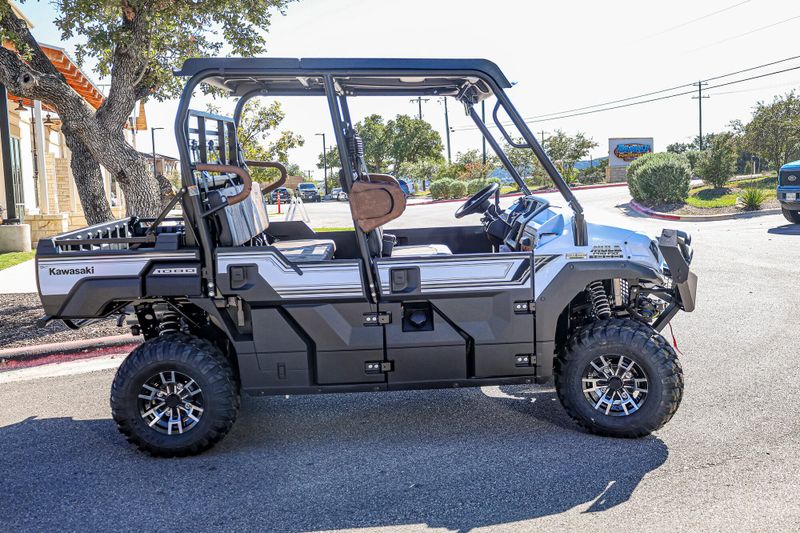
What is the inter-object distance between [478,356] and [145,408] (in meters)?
2.02

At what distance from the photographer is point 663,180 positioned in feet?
80.6

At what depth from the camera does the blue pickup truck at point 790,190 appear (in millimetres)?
16406

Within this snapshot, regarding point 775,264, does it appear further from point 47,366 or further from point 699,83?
point 699,83

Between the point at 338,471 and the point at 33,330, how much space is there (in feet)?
16.8

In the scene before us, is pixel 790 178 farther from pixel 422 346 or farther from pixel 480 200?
pixel 422 346

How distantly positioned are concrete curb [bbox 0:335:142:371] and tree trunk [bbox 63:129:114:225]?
2.55 meters

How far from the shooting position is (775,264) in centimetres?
1106

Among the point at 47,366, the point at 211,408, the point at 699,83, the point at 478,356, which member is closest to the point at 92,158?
the point at 47,366

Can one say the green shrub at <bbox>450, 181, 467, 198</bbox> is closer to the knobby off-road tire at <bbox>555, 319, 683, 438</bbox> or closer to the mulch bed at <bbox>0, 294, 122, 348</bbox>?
the mulch bed at <bbox>0, 294, 122, 348</bbox>

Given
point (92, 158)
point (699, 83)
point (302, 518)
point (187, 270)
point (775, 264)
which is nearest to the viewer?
point (302, 518)

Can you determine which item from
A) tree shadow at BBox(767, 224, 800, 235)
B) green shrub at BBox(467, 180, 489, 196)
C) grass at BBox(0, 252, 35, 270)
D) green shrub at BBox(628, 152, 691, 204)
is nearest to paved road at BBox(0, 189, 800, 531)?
grass at BBox(0, 252, 35, 270)

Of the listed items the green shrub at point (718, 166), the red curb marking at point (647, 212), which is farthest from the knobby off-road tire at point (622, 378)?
the green shrub at point (718, 166)

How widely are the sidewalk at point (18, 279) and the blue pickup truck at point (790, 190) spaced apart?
1509 centimetres

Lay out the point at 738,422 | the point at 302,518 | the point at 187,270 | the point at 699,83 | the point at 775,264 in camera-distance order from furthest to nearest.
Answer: the point at 699,83 < the point at 775,264 < the point at 738,422 < the point at 187,270 < the point at 302,518
